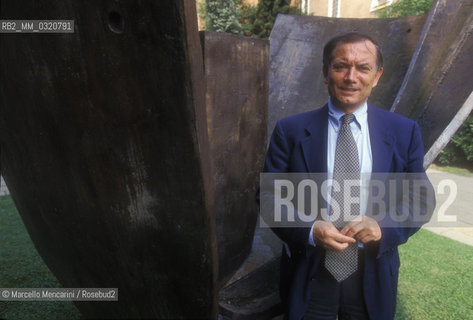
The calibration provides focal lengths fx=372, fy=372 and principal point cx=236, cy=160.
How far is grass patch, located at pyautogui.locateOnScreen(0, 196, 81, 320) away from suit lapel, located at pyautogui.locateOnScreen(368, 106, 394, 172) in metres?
2.26

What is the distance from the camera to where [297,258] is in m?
1.47

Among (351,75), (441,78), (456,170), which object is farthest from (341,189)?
(456,170)

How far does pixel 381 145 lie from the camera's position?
140 cm

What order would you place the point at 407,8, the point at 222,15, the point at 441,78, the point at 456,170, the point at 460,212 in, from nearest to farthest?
the point at 441,78, the point at 460,212, the point at 456,170, the point at 407,8, the point at 222,15

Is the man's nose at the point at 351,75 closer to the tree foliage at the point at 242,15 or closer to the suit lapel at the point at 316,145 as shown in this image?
the suit lapel at the point at 316,145

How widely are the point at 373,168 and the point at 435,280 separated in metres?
2.39

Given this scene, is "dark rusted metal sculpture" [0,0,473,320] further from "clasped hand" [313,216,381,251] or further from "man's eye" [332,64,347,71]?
"man's eye" [332,64,347,71]

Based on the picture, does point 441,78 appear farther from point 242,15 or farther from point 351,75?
point 242,15

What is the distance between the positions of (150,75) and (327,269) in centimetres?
96

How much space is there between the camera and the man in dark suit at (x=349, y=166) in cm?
138

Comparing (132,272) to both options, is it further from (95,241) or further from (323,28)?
(323,28)

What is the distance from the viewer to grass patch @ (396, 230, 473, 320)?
8.93 ft

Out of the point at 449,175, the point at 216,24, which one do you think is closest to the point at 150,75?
the point at 449,175

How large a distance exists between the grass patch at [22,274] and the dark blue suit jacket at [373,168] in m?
1.84
